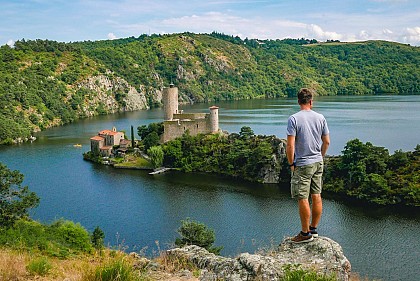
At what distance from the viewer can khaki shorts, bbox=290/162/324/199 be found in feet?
18.3

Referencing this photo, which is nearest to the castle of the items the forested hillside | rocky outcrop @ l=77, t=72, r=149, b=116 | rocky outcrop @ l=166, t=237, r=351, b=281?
the forested hillside

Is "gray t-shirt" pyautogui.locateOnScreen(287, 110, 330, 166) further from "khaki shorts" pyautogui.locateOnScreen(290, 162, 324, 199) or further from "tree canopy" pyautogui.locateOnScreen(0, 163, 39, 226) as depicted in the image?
"tree canopy" pyautogui.locateOnScreen(0, 163, 39, 226)

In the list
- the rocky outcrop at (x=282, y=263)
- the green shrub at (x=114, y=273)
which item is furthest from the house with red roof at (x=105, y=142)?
the green shrub at (x=114, y=273)

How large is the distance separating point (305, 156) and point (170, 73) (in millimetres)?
132120

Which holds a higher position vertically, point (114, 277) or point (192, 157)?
point (114, 277)

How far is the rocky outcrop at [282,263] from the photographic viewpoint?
4.95 m

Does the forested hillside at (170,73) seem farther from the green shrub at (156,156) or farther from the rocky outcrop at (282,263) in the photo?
the rocky outcrop at (282,263)

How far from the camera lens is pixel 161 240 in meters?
22.7

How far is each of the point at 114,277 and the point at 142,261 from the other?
148cm

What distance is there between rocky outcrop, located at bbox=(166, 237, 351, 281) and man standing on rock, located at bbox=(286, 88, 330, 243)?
0.20 metres

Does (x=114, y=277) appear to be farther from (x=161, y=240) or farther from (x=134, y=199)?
(x=134, y=199)

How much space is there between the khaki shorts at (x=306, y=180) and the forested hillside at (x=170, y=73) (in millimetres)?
57133

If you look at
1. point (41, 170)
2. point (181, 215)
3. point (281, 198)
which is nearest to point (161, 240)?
point (181, 215)

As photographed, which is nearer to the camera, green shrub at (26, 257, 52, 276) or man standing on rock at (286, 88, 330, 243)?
green shrub at (26, 257, 52, 276)
